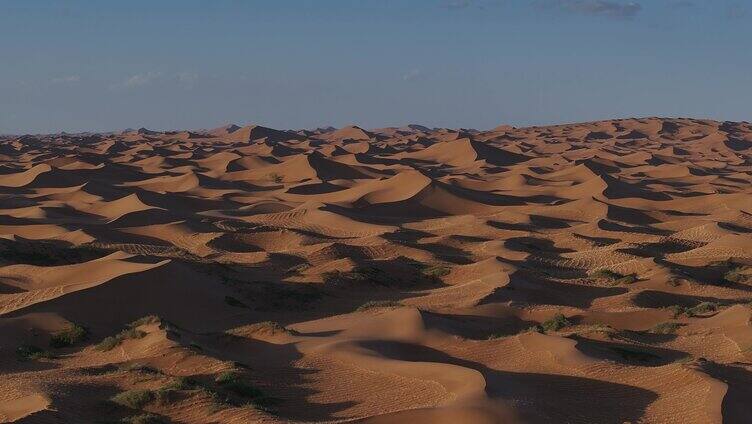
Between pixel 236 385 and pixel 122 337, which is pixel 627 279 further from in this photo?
pixel 236 385

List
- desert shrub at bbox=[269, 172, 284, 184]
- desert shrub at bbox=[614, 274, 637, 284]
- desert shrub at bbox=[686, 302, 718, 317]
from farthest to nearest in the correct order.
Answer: desert shrub at bbox=[269, 172, 284, 184], desert shrub at bbox=[614, 274, 637, 284], desert shrub at bbox=[686, 302, 718, 317]

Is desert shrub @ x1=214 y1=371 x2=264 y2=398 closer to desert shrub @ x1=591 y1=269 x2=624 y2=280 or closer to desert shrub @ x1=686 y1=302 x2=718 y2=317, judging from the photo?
desert shrub @ x1=686 y1=302 x2=718 y2=317

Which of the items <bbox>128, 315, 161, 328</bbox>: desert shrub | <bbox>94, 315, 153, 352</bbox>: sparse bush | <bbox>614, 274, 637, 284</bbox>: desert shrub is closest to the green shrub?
<bbox>94, 315, 153, 352</bbox>: sparse bush

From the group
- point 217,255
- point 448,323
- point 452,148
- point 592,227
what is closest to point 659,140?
point 452,148

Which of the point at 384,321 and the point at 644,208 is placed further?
the point at 644,208

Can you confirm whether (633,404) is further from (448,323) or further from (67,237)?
(67,237)

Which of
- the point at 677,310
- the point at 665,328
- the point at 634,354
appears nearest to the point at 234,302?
the point at 634,354
